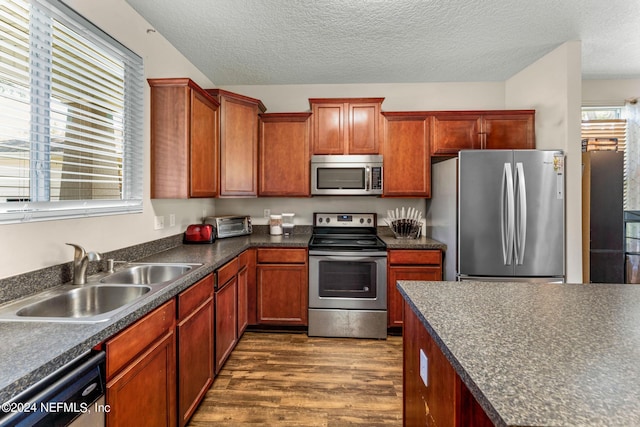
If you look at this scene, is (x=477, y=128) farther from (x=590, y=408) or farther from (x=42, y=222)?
(x=42, y=222)

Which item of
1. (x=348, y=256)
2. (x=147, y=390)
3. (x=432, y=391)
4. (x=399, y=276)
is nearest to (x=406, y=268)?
(x=399, y=276)

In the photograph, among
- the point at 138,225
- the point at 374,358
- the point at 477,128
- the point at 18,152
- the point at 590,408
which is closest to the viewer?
the point at 590,408

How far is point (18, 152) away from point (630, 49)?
180 inches

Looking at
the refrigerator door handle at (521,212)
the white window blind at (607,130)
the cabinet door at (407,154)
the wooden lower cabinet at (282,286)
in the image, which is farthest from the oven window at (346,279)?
the white window blind at (607,130)

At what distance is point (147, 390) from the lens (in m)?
1.34

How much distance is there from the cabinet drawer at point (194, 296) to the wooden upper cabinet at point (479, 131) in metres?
2.50

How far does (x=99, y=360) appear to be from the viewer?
1041mm

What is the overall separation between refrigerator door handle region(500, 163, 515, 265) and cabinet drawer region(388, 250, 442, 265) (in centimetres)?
55

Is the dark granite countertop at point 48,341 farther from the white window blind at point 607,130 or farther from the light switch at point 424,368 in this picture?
the white window blind at point 607,130

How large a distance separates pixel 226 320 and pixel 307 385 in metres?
0.77

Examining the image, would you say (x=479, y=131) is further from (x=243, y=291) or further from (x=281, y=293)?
(x=243, y=291)

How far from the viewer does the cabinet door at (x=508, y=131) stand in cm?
Answer: 314

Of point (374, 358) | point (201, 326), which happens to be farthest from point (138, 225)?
point (374, 358)

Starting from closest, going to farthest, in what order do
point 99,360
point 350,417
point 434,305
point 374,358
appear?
point 99,360 < point 434,305 < point 350,417 < point 374,358
